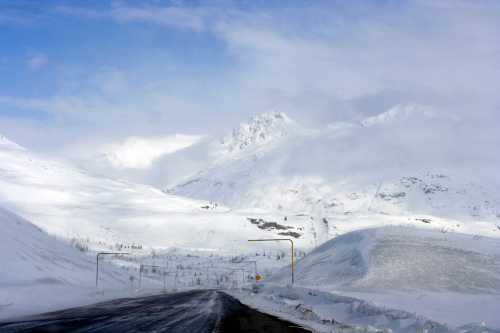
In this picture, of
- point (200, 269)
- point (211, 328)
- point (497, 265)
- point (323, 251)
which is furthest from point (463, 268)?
point (200, 269)

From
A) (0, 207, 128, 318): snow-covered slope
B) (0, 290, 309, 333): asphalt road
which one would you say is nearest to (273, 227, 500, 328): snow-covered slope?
(0, 290, 309, 333): asphalt road

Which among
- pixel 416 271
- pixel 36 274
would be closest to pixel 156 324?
pixel 36 274

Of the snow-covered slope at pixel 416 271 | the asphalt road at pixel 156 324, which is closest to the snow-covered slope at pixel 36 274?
the asphalt road at pixel 156 324

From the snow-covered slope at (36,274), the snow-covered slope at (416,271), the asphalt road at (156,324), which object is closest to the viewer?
the asphalt road at (156,324)

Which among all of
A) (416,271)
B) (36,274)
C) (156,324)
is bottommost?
(156,324)

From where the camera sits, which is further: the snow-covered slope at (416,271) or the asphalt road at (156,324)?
the snow-covered slope at (416,271)

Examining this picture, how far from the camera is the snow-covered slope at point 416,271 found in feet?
118

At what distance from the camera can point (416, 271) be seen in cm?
4922

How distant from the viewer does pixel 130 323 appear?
22.4 meters

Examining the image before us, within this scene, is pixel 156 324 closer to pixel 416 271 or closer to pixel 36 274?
pixel 36 274

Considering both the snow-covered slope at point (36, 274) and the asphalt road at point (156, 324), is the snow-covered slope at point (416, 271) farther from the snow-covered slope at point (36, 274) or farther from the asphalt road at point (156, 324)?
the snow-covered slope at point (36, 274)

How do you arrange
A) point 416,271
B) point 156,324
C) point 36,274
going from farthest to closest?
1. point 36,274
2. point 416,271
3. point 156,324

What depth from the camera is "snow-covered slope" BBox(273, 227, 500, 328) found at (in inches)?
1413

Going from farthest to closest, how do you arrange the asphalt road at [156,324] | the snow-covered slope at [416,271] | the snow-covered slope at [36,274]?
1. the snow-covered slope at [36,274]
2. the snow-covered slope at [416,271]
3. the asphalt road at [156,324]
